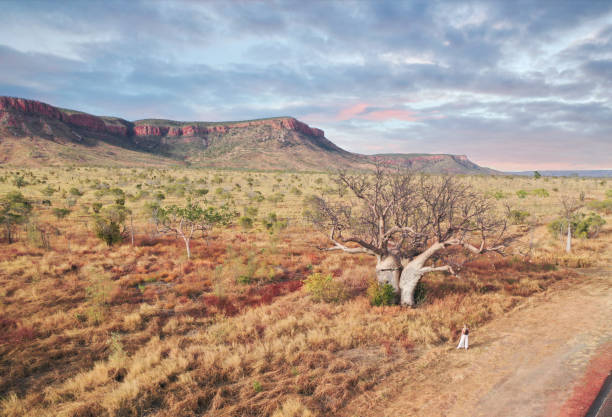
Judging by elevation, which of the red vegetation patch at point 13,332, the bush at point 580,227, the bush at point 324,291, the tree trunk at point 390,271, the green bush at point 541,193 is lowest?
the red vegetation patch at point 13,332

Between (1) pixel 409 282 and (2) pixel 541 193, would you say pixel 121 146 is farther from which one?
(1) pixel 409 282

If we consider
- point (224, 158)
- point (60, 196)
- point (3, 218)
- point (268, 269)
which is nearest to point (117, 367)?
point (268, 269)

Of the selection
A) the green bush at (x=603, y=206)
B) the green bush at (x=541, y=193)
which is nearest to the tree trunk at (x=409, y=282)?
the green bush at (x=603, y=206)

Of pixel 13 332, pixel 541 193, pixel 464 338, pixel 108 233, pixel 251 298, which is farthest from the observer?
pixel 541 193

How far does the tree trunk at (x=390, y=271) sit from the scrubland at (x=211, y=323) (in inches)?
52.4

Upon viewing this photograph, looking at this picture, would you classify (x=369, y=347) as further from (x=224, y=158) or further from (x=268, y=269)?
(x=224, y=158)

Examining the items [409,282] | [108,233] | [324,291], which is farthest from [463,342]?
[108,233]

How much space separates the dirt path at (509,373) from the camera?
7.15 m

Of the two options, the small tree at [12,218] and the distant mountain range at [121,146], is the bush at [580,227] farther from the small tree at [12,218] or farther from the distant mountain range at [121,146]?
the distant mountain range at [121,146]

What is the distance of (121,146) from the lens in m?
166

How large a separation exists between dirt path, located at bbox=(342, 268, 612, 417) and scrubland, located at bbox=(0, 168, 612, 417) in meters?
Result: 0.63

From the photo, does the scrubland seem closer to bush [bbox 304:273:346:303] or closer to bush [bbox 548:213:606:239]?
bush [bbox 304:273:346:303]

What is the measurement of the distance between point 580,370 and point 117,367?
46.6ft

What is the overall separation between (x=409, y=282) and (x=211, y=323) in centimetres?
915
